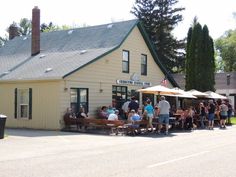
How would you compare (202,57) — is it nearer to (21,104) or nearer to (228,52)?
(21,104)

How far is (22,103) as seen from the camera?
25953 millimetres

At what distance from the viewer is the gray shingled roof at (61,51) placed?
2557 centimetres

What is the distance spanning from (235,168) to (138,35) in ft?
66.4

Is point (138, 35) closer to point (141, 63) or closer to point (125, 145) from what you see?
point (141, 63)

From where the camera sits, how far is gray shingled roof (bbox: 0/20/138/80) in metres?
25.6

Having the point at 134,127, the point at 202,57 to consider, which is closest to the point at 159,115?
the point at 134,127

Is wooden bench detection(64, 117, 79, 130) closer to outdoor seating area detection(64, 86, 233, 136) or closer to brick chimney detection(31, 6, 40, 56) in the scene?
outdoor seating area detection(64, 86, 233, 136)

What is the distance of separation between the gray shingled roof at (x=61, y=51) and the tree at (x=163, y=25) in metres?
23.5

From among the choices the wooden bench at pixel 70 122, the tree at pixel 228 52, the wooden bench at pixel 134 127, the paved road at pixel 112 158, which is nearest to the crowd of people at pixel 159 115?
the wooden bench at pixel 134 127

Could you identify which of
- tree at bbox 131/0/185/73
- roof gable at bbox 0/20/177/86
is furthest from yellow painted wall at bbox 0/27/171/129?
tree at bbox 131/0/185/73

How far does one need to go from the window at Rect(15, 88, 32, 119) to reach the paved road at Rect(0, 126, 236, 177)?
23.2 ft

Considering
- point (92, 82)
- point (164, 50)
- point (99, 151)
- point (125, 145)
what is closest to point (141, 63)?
point (92, 82)

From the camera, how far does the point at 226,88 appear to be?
4991cm

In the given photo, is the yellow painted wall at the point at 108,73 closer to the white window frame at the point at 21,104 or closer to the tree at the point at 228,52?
the white window frame at the point at 21,104
